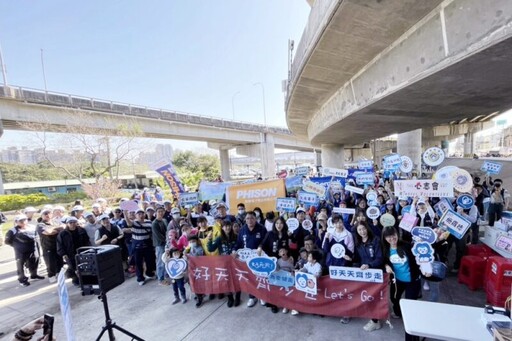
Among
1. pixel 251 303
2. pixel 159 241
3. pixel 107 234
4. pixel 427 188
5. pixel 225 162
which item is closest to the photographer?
pixel 251 303

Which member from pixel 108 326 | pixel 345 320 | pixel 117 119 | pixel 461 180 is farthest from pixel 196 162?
pixel 345 320

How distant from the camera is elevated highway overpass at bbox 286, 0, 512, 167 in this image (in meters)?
2.77

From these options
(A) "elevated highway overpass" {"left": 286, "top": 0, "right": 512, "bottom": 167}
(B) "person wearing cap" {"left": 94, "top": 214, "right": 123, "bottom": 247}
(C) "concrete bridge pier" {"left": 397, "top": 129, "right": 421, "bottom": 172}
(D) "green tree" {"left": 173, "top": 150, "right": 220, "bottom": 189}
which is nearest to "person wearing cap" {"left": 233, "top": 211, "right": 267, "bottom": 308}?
(A) "elevated highway overpass" {"left": 286, "top": 0, "right": 512, "bottom": 167}

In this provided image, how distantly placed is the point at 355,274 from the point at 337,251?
0.46 m

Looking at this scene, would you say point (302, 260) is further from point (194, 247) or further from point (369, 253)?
point (194, 247)

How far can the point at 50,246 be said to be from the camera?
21.5 feet

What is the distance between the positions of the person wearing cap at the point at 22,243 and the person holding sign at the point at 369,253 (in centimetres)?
827

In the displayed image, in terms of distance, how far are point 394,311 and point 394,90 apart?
149 inches

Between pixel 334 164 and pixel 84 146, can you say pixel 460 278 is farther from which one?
→ pixel 84 146

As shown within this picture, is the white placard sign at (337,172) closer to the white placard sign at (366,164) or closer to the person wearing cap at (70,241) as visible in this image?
the white placard sign at (366,164)

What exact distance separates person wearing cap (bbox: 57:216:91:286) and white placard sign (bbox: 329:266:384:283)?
6278 millimetres

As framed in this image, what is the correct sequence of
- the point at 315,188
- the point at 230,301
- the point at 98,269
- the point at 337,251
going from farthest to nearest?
the point at 315,188
the point at 230,301
the point at 337,251
the point at 98,269

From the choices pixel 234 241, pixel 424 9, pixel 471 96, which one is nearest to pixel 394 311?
pixel 234 241

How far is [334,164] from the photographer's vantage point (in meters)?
18.6
